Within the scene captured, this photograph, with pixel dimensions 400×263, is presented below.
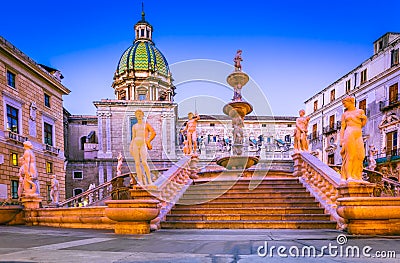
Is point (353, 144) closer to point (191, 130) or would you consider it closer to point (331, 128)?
point (191, 130)

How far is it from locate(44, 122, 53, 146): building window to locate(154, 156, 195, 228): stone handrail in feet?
64.5

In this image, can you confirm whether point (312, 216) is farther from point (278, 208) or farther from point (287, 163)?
point (287, 163)

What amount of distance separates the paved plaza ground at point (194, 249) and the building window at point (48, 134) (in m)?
24.0

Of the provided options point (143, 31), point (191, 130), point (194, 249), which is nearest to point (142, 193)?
point (194, 249)

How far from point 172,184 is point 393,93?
28543 millimetres

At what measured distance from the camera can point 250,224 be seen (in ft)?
25.9

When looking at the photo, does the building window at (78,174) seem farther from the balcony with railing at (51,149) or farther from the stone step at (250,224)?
the stone step at (250,224)

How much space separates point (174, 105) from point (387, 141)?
86.8 ft

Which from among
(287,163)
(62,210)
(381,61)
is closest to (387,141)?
(381,61)

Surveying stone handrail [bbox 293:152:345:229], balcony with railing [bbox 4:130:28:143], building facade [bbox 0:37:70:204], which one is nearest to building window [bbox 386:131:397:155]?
stone handrail [bbox 293:152:345:229]

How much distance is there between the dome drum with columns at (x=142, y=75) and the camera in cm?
5188

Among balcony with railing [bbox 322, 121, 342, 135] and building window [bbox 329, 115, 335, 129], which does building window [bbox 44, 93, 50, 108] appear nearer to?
balcony with railing [bbox 322, 121, 342, 135]

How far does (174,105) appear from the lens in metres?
44.2

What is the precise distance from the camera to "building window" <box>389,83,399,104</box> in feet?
96.6
